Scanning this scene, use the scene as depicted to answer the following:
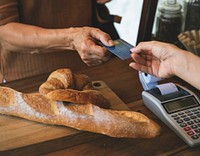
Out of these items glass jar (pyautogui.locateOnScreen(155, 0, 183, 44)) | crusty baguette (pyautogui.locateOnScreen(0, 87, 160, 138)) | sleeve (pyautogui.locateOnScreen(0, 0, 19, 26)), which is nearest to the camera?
crusty baguette (pyautogui.locateOnScreen(0, 87, 160, 138))

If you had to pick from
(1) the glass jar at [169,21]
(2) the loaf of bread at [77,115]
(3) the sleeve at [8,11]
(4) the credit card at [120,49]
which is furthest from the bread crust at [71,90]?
(1) the glass jar at [169,21]

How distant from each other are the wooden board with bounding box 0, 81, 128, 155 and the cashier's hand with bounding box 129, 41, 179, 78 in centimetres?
22

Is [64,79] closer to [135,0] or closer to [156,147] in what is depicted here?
[156,147]

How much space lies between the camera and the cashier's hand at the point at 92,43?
0.80 m

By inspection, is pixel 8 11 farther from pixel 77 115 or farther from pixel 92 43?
pixel 77 115

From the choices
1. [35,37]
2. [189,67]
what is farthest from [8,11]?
[189,67]

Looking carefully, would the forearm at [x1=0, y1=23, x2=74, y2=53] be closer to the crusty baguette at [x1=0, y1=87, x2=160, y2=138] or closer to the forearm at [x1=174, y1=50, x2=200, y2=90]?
the crusty baguette at [x1=0, y1=87, x2=160, y2=138]

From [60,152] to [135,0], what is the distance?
85 cm

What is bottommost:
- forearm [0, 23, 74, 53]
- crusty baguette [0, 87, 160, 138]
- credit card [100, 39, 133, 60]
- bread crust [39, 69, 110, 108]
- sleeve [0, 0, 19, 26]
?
crusty baguette [0, 87, 160, 138]

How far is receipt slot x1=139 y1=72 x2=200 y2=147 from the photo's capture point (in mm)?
694

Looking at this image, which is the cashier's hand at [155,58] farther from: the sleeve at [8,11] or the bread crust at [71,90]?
the sleeve at [8,11]

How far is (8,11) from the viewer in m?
0.91

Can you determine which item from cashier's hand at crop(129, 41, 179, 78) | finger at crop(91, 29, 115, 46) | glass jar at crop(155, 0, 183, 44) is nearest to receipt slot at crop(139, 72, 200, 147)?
cashier's hand at crop(129, 41, 179, 78)

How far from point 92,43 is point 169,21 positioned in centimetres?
48
